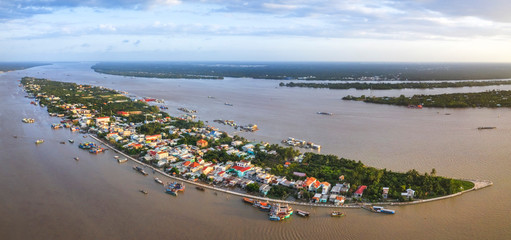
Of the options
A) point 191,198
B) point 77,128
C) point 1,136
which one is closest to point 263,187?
point 191,198

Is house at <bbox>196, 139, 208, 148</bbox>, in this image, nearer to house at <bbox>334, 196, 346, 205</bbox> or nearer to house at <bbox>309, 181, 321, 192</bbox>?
house at <bbox>309, 181, 321, 192</bbox>

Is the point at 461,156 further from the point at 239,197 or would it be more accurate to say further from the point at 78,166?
the point at 78,166

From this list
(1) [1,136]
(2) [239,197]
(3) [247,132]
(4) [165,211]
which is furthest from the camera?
(3) [247,132]

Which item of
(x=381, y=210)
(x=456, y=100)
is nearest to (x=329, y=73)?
(x=456, y=100)

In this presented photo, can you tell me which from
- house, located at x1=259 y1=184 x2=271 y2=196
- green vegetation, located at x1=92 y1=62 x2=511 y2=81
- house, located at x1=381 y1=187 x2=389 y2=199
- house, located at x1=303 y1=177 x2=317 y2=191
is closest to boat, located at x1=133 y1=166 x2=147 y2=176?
house, located at x1=259 y1=184 x2=271 y2=196

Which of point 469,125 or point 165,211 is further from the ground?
point 469,125

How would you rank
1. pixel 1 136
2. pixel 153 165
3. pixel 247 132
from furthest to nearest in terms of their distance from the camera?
pixel 247 132, pixel 1 136, pixel 153 165

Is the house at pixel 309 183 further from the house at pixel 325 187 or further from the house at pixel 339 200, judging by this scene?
the house at pixel 339 200
